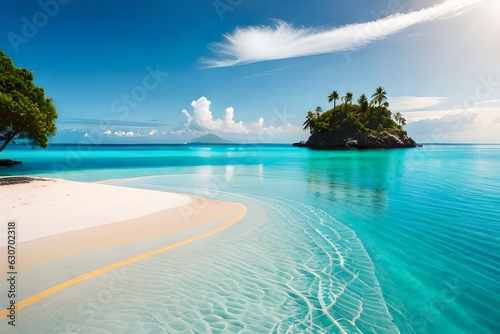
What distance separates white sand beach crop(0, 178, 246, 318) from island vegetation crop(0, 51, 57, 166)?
936 cm

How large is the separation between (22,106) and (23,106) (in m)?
0.10

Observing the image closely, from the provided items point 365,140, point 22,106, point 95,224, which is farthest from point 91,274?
point 365,140

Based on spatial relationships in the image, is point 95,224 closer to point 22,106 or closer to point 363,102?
point 22,106

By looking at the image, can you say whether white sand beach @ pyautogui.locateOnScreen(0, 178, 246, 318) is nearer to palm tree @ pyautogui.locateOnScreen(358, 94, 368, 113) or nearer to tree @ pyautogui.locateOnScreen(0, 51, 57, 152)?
tree @ pyautogui.locateOnScreen(0, 51, 57, 152)

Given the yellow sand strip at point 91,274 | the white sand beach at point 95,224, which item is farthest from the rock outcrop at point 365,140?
the yellow sand strip at point 91,274

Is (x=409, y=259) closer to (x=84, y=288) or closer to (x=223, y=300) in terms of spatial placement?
(x=223, y=300)

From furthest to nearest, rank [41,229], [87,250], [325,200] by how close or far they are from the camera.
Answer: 1. [325,200]
2. [41,229]
3. [87,250]

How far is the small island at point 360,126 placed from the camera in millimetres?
120500

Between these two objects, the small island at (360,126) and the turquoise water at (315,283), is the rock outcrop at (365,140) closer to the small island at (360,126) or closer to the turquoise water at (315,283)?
the small island at (360,126)

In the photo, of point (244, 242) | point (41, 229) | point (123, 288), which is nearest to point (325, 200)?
point (244, 242)

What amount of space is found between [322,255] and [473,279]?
4.22 meters

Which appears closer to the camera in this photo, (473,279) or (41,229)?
(473,279)

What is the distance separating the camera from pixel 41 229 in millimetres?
9312

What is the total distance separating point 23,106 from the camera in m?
22.3
